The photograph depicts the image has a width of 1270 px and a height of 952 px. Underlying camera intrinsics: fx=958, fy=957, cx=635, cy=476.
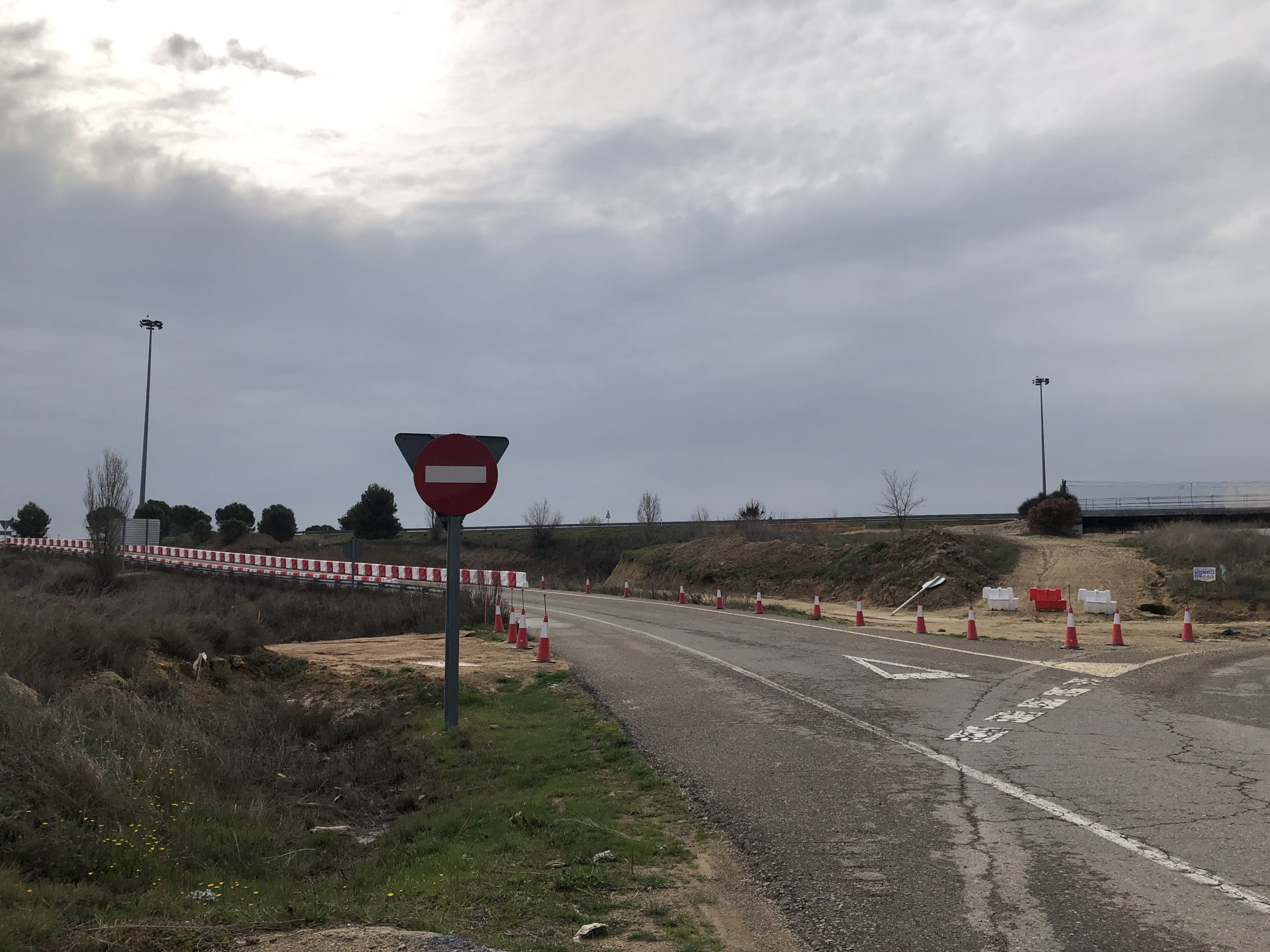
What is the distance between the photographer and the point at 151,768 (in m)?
6.57

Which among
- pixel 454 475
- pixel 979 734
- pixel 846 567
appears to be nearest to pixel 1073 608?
pixel 846 567

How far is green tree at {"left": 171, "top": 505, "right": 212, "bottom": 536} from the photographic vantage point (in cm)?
7169

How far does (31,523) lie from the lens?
74.1 metres

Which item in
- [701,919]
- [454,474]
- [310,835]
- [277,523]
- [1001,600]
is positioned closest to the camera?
[701,919]

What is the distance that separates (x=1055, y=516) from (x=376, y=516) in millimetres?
48940

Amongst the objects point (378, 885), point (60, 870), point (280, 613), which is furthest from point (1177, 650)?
point (280, 613)

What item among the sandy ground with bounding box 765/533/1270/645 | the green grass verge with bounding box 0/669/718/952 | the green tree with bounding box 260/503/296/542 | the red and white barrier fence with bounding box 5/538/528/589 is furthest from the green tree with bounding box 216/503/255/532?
the green grass verge with bounding box 0/669/718/952

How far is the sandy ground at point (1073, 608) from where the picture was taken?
67.4ft

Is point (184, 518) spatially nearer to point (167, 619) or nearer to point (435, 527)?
point (435, 527)

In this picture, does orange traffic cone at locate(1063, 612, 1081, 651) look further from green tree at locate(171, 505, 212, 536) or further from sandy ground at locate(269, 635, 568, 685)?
green tree at locate(171, 505, 212, 536)

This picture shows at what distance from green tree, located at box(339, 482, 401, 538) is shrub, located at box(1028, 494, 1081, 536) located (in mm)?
47568

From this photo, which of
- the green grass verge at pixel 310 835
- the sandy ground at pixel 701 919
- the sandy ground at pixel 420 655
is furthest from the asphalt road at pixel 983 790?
the sandy ground at pixel 420 655

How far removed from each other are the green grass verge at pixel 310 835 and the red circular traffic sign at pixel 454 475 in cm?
228

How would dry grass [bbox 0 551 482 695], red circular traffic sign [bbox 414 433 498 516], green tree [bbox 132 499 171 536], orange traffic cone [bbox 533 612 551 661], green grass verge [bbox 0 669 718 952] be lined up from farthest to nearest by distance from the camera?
green tree [bbox 132 499 171 536] < orange traffic cone [bbox 533 612 551 661] < dry grass [bbox 0 551 482 695] < red circular traffic sign [bbox 414 433 498 516] < green grass verge [bbox 0 669 718 952]
